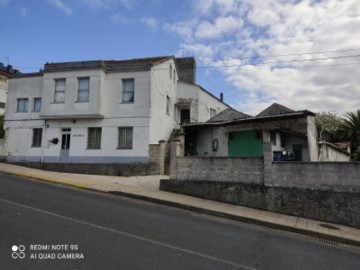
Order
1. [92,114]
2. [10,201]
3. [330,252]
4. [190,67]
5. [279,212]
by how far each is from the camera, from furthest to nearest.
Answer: [190,67] → [92,114] → [279,212] → [10,201] → [330,252]

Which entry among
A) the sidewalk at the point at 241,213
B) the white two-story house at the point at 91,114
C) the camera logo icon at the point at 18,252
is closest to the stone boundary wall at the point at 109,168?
the white two-story house at the point at 91,114

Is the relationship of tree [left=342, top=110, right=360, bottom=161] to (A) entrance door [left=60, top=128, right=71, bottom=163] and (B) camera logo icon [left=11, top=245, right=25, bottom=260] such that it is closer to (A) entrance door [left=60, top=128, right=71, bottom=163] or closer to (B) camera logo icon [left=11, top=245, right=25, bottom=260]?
(A) entrance door [left=60, top=128, right=71, bottom=163]

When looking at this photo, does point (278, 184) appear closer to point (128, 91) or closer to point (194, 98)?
point (128, 91)

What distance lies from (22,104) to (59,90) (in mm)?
4110

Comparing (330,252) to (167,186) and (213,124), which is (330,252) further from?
(213,124)

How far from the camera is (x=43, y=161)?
72.2ft

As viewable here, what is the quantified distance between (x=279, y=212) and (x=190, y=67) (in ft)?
70.7

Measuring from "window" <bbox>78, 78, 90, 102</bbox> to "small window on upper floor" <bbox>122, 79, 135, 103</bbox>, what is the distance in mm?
2568

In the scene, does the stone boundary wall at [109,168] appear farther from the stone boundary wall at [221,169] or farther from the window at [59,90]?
the stone boundary wall at [221,169]

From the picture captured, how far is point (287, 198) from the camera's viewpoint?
1127cm

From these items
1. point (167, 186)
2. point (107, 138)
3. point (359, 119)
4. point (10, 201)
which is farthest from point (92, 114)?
point (359, 119)

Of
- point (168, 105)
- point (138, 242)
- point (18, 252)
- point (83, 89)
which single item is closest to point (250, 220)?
point (138, 242)

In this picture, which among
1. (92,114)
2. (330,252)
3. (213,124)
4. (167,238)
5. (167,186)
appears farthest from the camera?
(92,114)

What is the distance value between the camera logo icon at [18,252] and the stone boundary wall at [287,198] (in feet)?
27.4
